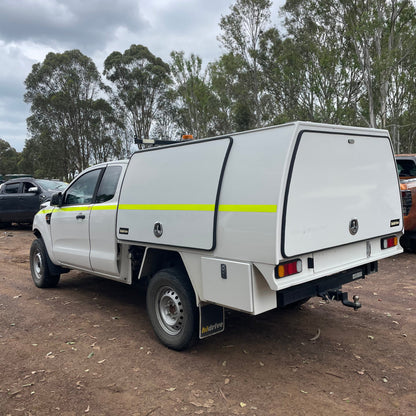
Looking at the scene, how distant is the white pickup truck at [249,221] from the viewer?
3.12 metres

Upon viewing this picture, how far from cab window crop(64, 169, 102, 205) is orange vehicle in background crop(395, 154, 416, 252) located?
573cm

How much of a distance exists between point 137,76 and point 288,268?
38.2 metres

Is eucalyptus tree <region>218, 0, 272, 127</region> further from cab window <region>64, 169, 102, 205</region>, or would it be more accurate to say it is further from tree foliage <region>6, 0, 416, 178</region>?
cab window <region>64, 169, 102, 205</region>

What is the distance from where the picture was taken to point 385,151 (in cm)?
416

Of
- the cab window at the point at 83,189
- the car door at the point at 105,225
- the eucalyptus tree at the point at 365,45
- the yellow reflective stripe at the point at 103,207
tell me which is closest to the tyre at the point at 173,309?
the car door at the point at 105,225

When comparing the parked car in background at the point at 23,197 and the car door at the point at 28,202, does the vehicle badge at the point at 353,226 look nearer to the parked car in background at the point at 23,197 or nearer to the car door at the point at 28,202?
the parked car in background at the point at 23,197

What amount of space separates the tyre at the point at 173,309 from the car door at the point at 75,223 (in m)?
1.55

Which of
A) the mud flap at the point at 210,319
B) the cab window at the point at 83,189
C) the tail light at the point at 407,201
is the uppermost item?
the cab window at the point at 83,189

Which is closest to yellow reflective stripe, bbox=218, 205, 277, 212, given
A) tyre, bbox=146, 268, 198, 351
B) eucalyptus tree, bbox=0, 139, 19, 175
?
tyre, bbox=146, 268, 198, 351

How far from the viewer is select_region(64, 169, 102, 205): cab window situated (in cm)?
546

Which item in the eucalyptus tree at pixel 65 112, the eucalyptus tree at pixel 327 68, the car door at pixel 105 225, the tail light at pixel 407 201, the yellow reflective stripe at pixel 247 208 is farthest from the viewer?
the eucalyptus tree at pixel 65 112

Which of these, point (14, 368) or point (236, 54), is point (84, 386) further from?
point (236, 54)

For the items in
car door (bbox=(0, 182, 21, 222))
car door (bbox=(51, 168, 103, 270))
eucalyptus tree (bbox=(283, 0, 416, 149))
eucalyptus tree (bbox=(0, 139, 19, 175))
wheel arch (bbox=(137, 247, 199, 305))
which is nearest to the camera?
wheel arch (bbox=(137, 247, 199, 305))

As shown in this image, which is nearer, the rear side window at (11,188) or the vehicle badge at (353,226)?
the vehicle badge at (353,226)
